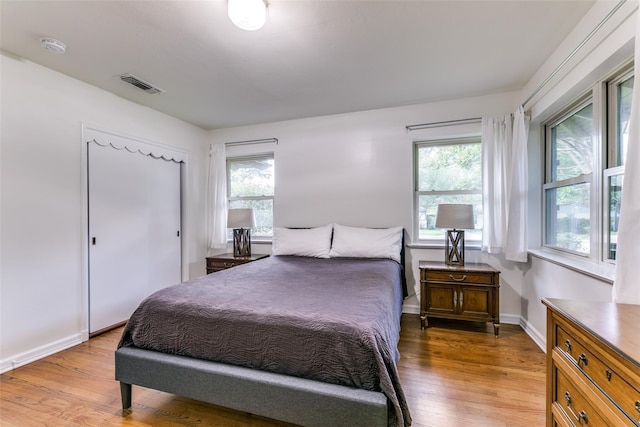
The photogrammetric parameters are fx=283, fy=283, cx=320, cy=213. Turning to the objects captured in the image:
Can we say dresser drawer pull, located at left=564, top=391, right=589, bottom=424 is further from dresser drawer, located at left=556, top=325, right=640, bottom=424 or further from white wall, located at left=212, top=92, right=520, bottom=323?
white wall, located at left=212, top=92, right=520, bottom=323

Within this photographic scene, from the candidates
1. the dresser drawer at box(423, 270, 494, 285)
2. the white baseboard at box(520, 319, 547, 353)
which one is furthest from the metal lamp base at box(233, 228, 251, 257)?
the white baseboard at box(520, 319, 547, 353)

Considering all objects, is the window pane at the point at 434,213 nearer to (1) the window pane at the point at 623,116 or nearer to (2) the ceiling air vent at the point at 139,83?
(1) the window pane at the point at 623,116

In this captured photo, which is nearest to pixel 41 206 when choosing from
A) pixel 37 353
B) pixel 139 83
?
pixel 37 353

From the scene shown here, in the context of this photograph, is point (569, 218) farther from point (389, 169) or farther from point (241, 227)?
point (241, 227)

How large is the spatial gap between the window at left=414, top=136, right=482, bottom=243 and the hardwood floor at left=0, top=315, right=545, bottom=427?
1252 mm

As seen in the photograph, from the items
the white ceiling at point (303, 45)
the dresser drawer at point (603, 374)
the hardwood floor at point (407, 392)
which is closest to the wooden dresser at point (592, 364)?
the dresser drawer at point (603, 374)

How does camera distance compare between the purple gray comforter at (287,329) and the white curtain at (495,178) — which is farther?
the white curtain at (495,178)

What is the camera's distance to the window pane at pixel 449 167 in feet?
10.4

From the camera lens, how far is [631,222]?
1.25 meters

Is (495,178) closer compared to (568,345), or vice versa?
(568,345)

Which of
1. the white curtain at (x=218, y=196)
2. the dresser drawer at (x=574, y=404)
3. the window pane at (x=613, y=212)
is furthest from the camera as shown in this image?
the white curtain at (x=218, y=196)

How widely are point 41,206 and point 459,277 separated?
3750mm

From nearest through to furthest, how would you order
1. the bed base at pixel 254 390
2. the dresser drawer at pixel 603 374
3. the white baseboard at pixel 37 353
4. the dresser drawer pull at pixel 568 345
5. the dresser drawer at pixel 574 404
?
the dresser drawer at pixel 603 374 < the dresser drawer at pixel 574 404 < the dresser drawer pull at pixel 568 345 < the bed base at pixel 254 390 < the white baseboard at pixel 37 353

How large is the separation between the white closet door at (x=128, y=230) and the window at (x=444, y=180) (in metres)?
3.12
